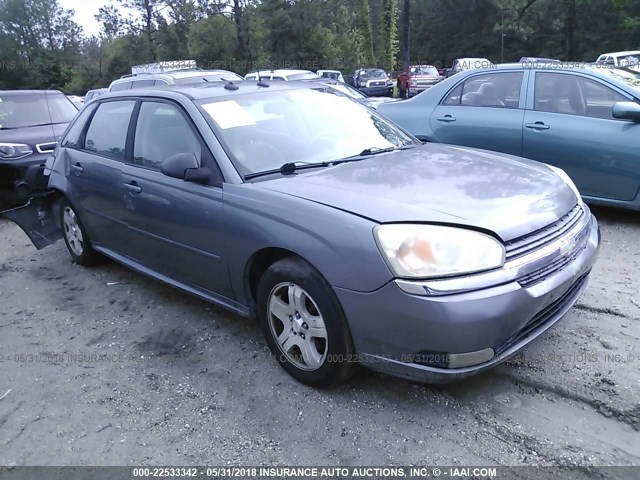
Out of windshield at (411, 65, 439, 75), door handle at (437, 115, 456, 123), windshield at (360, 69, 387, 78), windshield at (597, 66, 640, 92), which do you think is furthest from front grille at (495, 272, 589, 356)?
windshield at (360, 69, 387, 78)

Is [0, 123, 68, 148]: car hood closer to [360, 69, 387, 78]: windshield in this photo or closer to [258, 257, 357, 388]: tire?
[258, 257, 357, 388]: tire

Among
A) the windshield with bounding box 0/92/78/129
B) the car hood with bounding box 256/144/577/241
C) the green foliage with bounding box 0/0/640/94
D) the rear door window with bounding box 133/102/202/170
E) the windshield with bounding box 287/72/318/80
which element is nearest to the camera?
the car hood with bounding box 256/144/577/241

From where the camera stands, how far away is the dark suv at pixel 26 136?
7.25 metres

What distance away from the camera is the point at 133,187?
3807mm

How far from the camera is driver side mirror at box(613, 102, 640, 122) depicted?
4.79 metres

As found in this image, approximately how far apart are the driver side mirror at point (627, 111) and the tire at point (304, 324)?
3698mm

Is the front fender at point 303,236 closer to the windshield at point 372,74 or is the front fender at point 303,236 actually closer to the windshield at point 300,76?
the windshield at point 300,76

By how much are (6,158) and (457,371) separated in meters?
7.08

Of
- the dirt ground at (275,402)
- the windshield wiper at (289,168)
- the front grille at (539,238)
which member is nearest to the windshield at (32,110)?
the dirt ground at (275,402)

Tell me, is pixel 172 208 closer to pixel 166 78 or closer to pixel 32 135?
pixel 32 135

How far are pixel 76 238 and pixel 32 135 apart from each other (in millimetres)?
3679

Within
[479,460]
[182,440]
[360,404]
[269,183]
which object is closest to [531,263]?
[479,460]

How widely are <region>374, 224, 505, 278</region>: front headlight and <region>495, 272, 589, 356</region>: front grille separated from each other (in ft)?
1.23

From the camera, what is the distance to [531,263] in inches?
98.7
